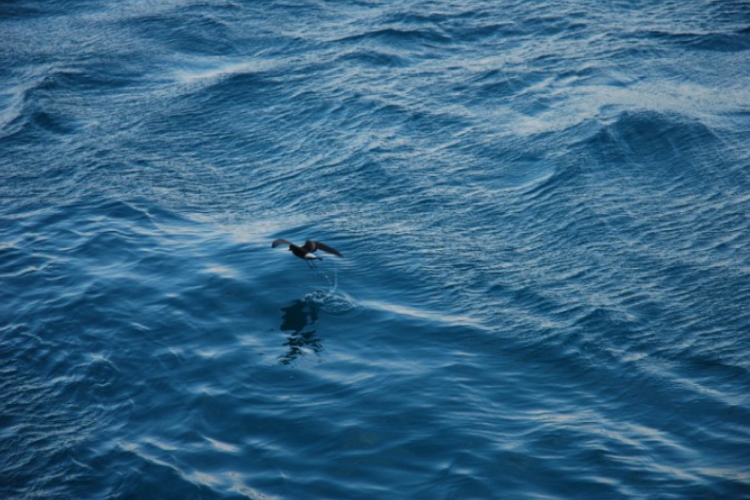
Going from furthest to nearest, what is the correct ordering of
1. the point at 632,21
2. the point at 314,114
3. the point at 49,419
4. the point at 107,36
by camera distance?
the point at 107,36, the point at 632,21, the point at 314,114, the point at 49,419

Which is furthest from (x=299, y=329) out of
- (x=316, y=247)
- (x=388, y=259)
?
(x=388, y=259)

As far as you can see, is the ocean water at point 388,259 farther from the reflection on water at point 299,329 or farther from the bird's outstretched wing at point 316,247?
the bird's outstretched wing at point 316,247

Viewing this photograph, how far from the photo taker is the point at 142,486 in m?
8.84

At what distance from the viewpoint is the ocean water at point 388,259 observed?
9.23 metres

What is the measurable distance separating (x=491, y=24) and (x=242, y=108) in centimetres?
752

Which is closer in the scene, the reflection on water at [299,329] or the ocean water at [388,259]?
the ocean water at [388,259]

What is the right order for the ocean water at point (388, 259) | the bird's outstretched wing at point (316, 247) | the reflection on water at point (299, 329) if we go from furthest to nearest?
the bird's outstretched wing at point (316, 247), the reflection on water at point (299, 329), the ocean water at point (388, 259)

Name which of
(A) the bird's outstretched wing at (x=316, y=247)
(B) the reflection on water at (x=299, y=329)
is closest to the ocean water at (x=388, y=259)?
(B) the reflection on water at (x=299, y=329)

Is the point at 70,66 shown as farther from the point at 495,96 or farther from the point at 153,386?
the point at 153,386

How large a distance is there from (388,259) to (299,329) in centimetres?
218

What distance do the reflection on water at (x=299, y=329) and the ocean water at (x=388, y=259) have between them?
1.7 inches

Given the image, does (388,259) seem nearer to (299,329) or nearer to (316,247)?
(316,247)

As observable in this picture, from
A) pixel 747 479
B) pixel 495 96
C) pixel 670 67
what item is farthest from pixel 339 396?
pixel 670 67

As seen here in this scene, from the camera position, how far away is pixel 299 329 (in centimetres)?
1188
